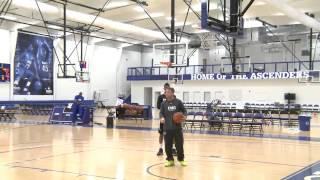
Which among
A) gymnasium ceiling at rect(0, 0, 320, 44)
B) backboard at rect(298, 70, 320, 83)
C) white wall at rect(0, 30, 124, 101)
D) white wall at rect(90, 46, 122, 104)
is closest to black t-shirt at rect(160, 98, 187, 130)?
gymnasium ceiling at rect(0, 0, 320, 44)

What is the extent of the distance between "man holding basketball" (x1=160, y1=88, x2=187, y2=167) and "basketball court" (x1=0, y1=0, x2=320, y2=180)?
2 cm

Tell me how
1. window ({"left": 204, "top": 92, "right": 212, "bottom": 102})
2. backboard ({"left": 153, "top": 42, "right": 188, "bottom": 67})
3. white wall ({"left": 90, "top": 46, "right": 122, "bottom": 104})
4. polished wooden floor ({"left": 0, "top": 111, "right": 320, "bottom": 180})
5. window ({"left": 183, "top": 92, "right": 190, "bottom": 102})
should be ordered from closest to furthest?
1. polished wooden floor ({"left": 0, "top": 111, "right": 320, "bottom": 180})
2. backboard ({"left": 153, "top": 42, "right": 188, "bottom": 67})
3. window ({"left": 204, "top": 92, "right": 212, "bottom": 102})
4. window ({"left": 183, "top": 92, "right": 190, "bottom": 102})
5. white wall ({"left": 90, "top": 46, "right": 122, "bottom": 104})

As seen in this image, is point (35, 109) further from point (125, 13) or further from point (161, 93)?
point (161, 93)

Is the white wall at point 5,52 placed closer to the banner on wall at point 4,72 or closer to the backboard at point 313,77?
the banner on wall at point 4,72

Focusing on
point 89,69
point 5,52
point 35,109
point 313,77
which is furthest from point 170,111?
point 89,69

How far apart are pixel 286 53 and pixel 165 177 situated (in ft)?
104

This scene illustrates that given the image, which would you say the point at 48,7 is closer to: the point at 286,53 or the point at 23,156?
the point at 23,156

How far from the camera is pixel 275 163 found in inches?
363

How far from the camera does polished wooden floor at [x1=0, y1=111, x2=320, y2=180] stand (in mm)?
7805

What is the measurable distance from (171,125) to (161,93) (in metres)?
11.7

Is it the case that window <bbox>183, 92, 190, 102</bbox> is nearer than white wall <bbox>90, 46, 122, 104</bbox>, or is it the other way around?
window <bbox>183, 92, 190, 102</bbox>

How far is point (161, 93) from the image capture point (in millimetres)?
20672

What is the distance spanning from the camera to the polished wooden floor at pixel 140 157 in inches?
307

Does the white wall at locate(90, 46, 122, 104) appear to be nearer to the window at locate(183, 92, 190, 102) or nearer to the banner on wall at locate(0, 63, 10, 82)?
the window at locate(183, 92, 190, 102)
